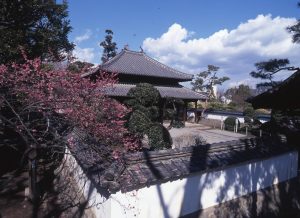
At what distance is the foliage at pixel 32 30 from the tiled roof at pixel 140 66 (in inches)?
517

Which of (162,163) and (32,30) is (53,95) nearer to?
(162,163)

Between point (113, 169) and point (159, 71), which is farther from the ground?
point (159, 71)

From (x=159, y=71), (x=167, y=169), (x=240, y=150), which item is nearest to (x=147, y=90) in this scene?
(x=159, y=71)

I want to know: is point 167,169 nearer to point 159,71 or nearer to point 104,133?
point 104,133

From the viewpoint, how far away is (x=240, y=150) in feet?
22.9

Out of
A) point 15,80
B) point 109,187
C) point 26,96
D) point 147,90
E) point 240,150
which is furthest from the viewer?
point 147,90

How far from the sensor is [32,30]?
11.0 meters

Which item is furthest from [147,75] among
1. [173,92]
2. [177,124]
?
[177,124]

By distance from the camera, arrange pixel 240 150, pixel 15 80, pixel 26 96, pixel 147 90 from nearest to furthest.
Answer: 1. pixel 15 80
2. pixel 240 150
3. pixel 26 96
4. pixel 147 90

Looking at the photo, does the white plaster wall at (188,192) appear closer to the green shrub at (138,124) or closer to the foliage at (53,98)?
the foliage at (53,98)

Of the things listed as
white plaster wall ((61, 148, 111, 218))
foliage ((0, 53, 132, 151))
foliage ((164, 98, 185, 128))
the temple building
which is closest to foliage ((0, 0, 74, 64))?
foliage ((0, 53, 132, 151))

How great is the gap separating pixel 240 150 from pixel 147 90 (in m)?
12.3

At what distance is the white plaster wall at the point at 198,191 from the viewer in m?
4.89

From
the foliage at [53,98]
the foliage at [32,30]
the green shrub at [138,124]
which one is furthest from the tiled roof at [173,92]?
the foliage at [53,98]
